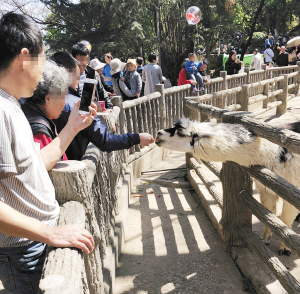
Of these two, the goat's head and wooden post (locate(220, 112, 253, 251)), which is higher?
the goat's head

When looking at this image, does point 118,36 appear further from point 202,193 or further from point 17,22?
point 17,22

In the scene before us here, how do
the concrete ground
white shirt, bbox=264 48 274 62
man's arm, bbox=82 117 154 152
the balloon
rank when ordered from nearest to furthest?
man's arm, bbox=82 117 154 152 < the concrete ground < the balloon < white shirt, bbox=264 48 274 62

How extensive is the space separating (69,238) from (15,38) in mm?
763

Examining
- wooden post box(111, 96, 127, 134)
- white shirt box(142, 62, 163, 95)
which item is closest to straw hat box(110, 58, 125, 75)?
white shirt box(142, 62, 163, 95)

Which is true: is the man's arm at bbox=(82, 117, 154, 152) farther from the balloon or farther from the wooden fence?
the balloon

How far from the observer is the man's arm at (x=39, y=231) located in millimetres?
999

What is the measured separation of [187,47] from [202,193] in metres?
12.5

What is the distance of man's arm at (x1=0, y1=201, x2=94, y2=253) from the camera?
1.00m

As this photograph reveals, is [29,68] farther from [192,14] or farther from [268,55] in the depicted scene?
[268,55]

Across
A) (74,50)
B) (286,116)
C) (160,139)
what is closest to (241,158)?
(160,139)

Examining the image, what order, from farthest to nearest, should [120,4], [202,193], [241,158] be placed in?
[120,4]
[202,193]
[241,158]

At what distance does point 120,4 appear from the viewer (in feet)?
46.9

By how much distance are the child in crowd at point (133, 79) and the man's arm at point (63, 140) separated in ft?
16.2

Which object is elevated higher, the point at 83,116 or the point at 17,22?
the point at 17,22
